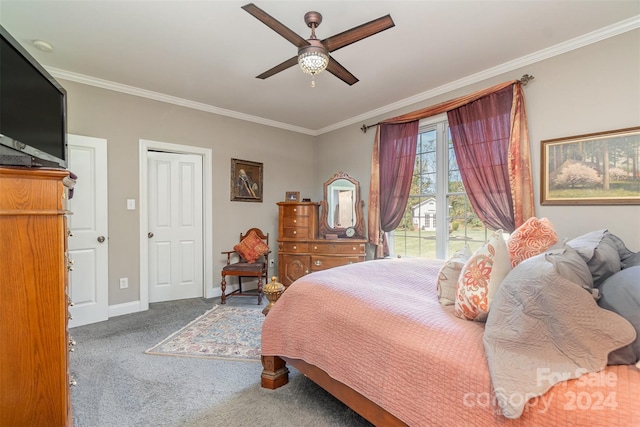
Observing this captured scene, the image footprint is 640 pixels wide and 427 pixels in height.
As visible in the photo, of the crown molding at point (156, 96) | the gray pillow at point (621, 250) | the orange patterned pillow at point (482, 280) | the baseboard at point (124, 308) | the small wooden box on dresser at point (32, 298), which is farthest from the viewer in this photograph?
the baseboard at point (124, 308)

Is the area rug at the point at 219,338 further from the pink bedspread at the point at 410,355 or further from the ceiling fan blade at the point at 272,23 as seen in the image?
the ceiling fan blade at the point at 272,23

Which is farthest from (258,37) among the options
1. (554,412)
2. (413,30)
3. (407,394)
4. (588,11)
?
(554,412)

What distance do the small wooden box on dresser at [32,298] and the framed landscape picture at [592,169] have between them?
330 cm

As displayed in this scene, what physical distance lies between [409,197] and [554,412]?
9.95 feet

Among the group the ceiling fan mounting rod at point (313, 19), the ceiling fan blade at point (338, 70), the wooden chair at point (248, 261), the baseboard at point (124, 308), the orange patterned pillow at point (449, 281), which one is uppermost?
the ceiling fan mounting rod at point (313, 19)

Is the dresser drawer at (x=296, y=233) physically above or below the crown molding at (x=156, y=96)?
below

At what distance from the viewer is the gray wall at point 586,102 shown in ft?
7.03

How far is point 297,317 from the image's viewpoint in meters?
1.63

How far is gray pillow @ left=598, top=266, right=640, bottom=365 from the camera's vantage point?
0.84 m

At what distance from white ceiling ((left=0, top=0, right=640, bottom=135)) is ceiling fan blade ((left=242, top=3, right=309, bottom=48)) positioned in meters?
0.37

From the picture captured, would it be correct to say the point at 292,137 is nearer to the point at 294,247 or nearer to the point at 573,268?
the point at 294,247

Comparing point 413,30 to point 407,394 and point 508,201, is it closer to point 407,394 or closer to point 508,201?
point 508,201

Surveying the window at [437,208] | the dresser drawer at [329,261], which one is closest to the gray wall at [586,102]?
the window at [437,208]

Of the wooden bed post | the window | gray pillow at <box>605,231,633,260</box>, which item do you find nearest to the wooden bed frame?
the wooden bed post
